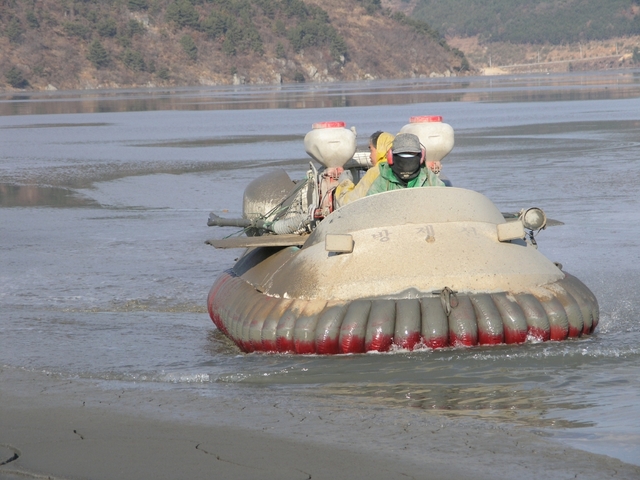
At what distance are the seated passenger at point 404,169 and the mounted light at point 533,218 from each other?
1.92 ft

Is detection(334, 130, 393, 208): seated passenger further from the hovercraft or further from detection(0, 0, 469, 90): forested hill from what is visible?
detection(0, 0, 469, 90): forested hill

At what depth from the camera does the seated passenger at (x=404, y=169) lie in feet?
24.2

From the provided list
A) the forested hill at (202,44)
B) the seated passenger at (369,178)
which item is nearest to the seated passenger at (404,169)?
the seated passenger at (369,178)

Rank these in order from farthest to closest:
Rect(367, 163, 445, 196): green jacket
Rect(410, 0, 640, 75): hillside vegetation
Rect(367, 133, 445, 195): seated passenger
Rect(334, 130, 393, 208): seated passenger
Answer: Rect(410, 0, 640, 75): hillside vegetation → Rect(334, 130, 393, 208): seated passenger → Rect(367, 163, 445, 196): green jacket → Rect(367, 133, 445, 195): seated passenger

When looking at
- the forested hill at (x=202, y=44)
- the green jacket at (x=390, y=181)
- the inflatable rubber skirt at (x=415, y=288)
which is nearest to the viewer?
the inflatable rubber skirt at (x=415, y=288)

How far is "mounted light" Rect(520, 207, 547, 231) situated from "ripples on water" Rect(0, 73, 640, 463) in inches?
32.4

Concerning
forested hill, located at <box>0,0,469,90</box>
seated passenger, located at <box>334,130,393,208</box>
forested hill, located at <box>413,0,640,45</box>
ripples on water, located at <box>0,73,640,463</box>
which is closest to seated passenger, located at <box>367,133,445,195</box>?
seated passenger, located at <box>334,130,393,208</box>

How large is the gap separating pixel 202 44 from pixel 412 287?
99.9 meters

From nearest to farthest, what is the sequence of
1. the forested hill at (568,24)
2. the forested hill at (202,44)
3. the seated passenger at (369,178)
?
1. the seated passenger at (369,178)
2. the forested hill at (202,44)
3. the forested hill at (568,24)

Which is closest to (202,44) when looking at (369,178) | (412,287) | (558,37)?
(558,37)

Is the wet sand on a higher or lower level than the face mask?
lower

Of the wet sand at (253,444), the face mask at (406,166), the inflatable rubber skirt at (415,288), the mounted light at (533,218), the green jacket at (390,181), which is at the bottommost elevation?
the wet sand at (253,444)

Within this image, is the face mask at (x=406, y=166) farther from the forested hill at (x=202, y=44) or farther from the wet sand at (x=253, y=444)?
the forested hill at (x=202, y=44)

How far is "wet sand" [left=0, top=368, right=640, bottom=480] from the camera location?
4.94 m
